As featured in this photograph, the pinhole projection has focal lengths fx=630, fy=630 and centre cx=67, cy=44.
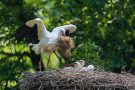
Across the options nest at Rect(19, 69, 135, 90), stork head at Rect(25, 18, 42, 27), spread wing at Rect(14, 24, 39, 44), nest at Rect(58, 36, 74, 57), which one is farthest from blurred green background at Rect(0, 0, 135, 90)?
nest at Rect(19, 69, 135, 90)

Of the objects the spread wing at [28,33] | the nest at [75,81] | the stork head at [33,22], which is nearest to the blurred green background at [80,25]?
the spread wing at [28,33]

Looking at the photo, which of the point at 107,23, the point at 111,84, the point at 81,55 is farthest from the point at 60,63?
the point at 111,84

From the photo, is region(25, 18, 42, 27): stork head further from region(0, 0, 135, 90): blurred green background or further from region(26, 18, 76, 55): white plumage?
region(0, 0, 135, 90): blurred green background

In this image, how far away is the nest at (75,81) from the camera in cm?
720

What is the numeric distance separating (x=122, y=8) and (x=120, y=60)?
122 cm

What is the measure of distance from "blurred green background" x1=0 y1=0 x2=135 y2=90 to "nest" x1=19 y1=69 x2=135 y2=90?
3.90 metres

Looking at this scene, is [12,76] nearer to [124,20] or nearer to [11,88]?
[11,88]

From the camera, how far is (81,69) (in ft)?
24.8

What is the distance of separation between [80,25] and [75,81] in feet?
15.9

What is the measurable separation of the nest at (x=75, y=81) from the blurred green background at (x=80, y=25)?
390 centimetres

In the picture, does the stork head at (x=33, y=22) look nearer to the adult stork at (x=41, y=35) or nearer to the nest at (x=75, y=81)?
the adult stork at (x=41, y=35)

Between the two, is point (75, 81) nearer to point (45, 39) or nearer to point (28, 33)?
point (45, 39)

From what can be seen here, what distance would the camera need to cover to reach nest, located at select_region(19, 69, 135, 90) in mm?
7203

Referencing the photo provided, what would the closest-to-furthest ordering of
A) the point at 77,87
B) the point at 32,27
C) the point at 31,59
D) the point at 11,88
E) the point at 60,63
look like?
the point at 77,87 < the point at 32,27 < the point at 60,63 < the point at 11,88 < the point at 31,59
